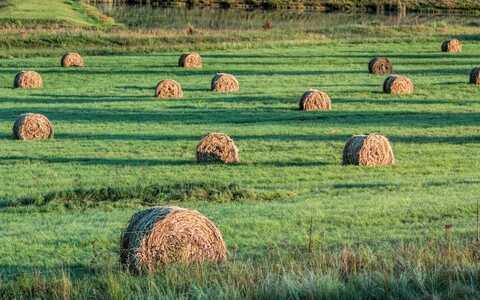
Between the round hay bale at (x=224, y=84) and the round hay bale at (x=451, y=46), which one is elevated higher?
the round hay bale at (x=451, y=46)

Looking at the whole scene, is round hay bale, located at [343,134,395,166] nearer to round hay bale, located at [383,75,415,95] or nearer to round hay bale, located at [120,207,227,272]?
round hay bale, located at [120,207,227,272]


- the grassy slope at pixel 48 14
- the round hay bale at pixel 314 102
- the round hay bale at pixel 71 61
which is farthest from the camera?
the grassy slope at pixel 48 14

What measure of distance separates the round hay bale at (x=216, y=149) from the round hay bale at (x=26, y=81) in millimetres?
22746

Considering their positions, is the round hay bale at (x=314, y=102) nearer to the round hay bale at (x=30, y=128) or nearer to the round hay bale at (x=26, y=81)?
the round hay bale at (x=30, y=128)

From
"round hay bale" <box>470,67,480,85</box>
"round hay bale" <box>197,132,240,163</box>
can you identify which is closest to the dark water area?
"round hay bale" <box>470,67,480,85</box>

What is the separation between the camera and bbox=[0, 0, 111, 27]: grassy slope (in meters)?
84.6

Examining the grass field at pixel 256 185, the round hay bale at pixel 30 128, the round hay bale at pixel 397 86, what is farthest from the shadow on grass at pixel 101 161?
the round hay bale at pixel 397 86

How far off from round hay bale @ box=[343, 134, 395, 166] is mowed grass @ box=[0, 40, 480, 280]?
387 millimetres

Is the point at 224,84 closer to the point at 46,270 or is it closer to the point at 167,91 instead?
the point at 167,91

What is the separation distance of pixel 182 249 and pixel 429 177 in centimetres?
1186

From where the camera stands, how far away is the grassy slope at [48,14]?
8456 centimetres

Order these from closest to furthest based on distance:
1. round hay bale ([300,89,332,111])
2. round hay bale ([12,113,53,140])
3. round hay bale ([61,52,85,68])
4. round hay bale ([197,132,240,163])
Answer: round hay bale ([197,132,240,163]), round hay bale ([12,113,53,140]), round hay bale ([300,89,332,111]), round hay bale ([61,52,85,68])

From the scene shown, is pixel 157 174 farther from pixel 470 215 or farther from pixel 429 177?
pixel 470 215

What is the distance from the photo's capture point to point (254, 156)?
27.3 m
